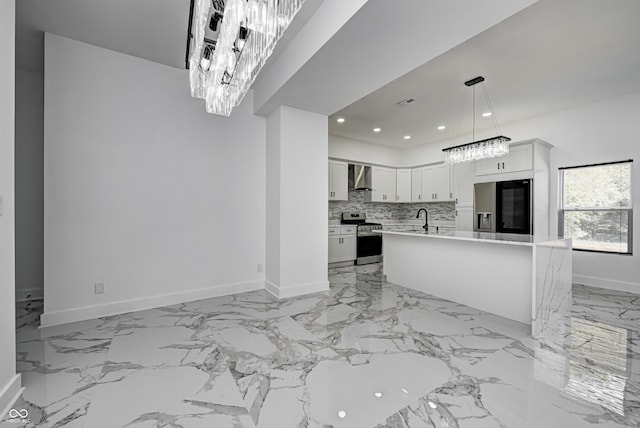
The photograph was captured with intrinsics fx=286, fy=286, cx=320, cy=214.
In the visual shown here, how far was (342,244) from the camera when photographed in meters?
6.02

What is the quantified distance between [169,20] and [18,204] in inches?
117

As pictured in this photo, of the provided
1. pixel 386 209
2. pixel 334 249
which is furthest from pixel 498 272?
pixel 386 209

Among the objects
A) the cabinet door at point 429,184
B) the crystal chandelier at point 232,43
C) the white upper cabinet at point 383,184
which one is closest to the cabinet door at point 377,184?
the white upper cabinet at point 383,184

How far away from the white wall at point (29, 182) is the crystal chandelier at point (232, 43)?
116 inches

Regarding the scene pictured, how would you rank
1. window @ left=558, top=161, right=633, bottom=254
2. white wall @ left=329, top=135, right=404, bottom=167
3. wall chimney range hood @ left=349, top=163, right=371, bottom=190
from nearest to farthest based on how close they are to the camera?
1. window @ left=558, top=161, right=633, bottom=254
2. white wall @ left=329, top=135, right=404, bottom=167
3. wall chimney range hood @ left=349, top=163, right=371, bottom=190

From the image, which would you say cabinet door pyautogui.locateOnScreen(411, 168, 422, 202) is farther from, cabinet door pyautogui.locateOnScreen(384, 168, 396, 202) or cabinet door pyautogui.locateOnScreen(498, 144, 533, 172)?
cabinet door pyautogui.locateOnScreen(498, 144, 533, 172)

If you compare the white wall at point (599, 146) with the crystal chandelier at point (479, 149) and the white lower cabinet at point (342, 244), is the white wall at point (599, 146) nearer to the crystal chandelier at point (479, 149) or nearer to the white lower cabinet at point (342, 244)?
the crystal chandelier at point (479, 149)

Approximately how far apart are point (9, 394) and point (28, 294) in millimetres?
2665

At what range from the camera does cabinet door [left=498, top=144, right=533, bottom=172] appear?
4.63 meters

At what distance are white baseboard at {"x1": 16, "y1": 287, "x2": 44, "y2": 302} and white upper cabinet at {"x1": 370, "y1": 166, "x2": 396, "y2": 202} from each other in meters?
5.80

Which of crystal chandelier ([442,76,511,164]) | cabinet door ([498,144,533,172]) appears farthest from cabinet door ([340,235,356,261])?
cabinet door ([498,144,533,172])

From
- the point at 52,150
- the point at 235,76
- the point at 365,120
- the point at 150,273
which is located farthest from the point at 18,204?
the point at 365,120

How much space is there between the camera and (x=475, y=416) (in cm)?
155

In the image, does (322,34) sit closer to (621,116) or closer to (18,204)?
(18,204)
